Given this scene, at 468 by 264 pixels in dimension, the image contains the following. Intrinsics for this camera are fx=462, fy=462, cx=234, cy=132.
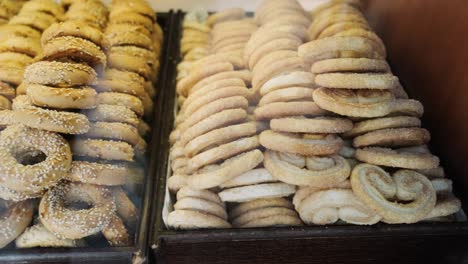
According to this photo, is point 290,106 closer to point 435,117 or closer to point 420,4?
point 435,117

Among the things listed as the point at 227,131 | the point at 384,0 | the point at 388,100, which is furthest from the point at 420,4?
the point at 227,131

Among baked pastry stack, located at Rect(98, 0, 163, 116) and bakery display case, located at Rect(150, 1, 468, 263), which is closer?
bakery display case, located at Rect(150, 1, 468, 263)

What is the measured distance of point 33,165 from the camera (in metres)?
1.82

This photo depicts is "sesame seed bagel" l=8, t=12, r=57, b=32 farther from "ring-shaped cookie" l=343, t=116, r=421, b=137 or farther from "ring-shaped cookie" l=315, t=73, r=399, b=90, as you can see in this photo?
"ring-shaped cookie" l=343, t=116, r=421, b=137

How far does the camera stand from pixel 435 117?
2.29 metres

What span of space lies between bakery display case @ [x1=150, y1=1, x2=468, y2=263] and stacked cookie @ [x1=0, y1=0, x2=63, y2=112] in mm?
826

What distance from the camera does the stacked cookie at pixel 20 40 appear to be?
221 cm

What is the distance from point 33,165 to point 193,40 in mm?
1423

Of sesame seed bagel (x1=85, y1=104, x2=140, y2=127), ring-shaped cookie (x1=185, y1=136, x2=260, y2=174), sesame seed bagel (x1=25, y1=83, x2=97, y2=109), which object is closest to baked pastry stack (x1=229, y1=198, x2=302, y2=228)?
ring-shaped cookie (x1=185, y1=136, x2=260, y2=174)

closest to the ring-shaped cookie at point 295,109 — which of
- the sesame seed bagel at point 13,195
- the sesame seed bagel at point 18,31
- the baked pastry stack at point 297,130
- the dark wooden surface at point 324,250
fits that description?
the baked pastry stack at point 297,130

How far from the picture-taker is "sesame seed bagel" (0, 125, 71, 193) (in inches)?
69.9

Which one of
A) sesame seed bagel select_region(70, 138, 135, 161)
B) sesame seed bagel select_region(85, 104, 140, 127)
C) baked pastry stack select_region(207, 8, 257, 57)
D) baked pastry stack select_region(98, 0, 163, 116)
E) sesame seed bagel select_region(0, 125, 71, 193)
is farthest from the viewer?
baked pastry stack select_region(207, 8, 257, 57)

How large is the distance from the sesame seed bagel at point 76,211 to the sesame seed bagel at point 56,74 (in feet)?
1.42

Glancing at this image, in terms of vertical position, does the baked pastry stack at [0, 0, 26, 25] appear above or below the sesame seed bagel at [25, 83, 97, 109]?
above
